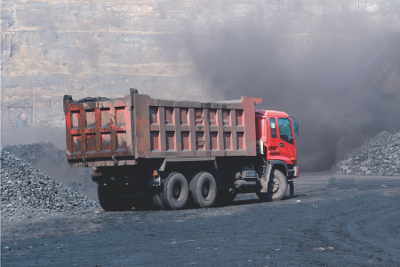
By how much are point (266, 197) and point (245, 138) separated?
2142mm

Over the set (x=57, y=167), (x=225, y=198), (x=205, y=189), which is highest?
(x=57, y=167)

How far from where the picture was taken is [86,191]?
19953 mm

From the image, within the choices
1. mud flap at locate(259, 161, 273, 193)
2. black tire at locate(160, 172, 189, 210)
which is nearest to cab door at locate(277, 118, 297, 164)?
mud flap at locate(259, 161, 273, 193)

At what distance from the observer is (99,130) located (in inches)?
443

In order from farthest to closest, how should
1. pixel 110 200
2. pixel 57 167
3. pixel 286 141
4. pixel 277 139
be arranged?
pixel 57 167 → pixel 286 141 → pixel 277 139 → pixel 110 200

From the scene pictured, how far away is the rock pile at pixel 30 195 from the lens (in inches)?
457

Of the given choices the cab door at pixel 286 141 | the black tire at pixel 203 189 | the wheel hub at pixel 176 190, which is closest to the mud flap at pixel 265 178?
the cab door at pixel 286 141

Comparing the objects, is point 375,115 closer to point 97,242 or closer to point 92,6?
point 97,242

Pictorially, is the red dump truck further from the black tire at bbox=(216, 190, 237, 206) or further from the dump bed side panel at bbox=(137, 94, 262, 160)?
the black tire at bbox=(216, 190, 237, 206)

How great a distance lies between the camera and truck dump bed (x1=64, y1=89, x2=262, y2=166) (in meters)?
10.9

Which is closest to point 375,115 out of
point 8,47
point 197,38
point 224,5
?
point 197,38

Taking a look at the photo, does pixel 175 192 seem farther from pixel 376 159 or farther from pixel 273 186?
pixel 376 159

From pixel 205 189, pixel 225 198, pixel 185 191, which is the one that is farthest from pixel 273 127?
pixel 185 191

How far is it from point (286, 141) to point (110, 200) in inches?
221
